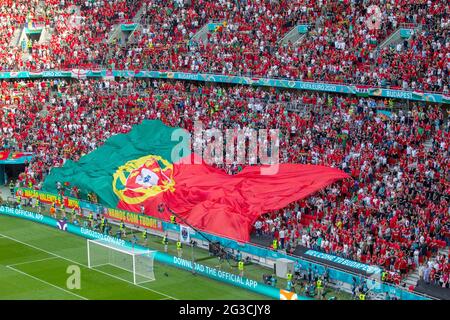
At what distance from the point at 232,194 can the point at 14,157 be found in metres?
19.6

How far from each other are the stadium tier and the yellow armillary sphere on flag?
11cm

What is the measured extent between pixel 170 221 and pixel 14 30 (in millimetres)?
31388

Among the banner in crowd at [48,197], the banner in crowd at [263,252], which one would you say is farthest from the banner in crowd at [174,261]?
the banner in crowd at [48,197]

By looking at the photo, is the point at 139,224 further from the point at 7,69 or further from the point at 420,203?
the point at 7,69

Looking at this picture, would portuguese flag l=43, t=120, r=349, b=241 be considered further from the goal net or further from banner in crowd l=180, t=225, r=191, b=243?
the goal net

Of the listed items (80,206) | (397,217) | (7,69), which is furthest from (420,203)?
(7,69)

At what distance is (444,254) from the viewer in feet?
90.1

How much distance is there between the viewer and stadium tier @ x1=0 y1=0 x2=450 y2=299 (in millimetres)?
30953

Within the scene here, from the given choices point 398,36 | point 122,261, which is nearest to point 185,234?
point 122,261

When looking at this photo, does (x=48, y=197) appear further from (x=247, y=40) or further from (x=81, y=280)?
(x=247, y=40)

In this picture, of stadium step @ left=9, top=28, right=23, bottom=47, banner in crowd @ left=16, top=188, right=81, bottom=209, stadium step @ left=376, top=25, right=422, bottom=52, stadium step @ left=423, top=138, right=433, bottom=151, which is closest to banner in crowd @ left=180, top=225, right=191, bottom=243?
banner in crowd @ left=16, top=188, right=81, bottom=209

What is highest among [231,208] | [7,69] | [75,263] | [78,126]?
[7,69]

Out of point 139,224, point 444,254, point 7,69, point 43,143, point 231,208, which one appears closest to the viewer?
point 444,254

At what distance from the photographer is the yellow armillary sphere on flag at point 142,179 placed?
38906mm
